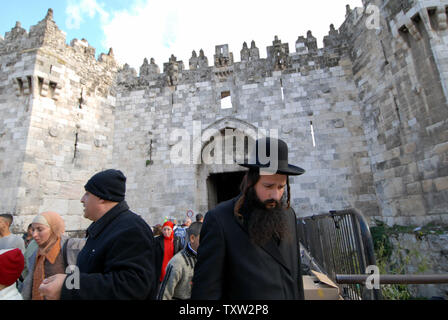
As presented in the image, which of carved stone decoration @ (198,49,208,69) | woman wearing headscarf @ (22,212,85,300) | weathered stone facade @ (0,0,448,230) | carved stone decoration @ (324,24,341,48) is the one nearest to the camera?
woman wearing headscarf @ (22,212,85,300)

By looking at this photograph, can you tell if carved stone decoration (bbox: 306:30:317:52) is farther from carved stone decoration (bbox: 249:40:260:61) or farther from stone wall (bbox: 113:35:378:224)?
carved stone decoration (bbox: 249:40:260:61)

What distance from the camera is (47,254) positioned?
2176 mm

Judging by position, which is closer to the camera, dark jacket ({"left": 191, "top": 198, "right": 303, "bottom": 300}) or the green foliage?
dark jacket ({"left": 191, "top": 198, "right": 303, "bottom": 300})

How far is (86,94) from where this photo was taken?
375 inches

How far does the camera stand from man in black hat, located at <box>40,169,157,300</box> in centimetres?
133

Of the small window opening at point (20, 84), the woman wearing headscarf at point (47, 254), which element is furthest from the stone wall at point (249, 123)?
the woman wearing headscarf at point (47, 254)

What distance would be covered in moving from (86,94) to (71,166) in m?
2.95

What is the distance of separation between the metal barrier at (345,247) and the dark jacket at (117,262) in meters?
2.03

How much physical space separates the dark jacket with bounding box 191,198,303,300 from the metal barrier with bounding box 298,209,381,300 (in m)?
1.39

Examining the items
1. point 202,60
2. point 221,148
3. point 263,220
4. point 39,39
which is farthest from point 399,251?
point 39,39

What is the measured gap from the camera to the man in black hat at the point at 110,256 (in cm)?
133

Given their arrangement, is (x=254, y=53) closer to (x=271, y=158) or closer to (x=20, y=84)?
(x=20, y=84)


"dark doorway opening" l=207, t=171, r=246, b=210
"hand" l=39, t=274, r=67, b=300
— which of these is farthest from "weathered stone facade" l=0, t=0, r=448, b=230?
"hand" l=39, t=274, r=67, b=300

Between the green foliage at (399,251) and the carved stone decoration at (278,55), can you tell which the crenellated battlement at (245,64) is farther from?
the green foliage at (399,251)
